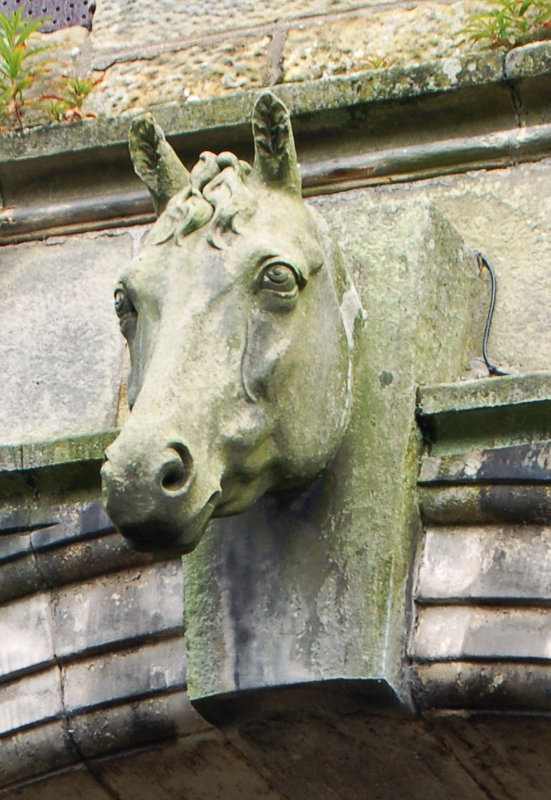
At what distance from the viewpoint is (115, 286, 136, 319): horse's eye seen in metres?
3.19

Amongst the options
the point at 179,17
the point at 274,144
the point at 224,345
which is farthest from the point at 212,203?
the point at 179,17

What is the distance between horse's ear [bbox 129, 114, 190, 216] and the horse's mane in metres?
0.05

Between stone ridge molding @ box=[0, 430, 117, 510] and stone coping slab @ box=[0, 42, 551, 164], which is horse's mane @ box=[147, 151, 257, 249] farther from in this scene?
stone coping slab @ box=[0, 42, 551, 164]

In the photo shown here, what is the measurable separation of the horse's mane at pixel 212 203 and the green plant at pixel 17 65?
1175mm

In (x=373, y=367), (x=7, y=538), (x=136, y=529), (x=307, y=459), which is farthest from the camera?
(x=7, y=538)

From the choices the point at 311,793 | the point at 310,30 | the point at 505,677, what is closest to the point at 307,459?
the point at 505,677

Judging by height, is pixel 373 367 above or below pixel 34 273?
below

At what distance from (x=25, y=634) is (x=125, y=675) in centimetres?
23

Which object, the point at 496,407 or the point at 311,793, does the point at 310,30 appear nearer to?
the point at 496,407

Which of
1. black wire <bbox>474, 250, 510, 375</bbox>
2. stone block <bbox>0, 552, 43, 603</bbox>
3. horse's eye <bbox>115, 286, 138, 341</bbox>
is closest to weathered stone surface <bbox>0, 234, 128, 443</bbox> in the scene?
stone block <bbox>0, 552, 43, 603</bbox>

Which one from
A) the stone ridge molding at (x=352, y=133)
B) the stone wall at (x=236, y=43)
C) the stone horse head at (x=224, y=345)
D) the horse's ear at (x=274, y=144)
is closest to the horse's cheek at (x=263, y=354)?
the stone horse head at (x=224, y=345)

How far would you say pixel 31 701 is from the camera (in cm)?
359

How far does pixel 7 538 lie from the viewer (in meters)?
3.68

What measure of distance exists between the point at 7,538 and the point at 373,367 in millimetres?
796
